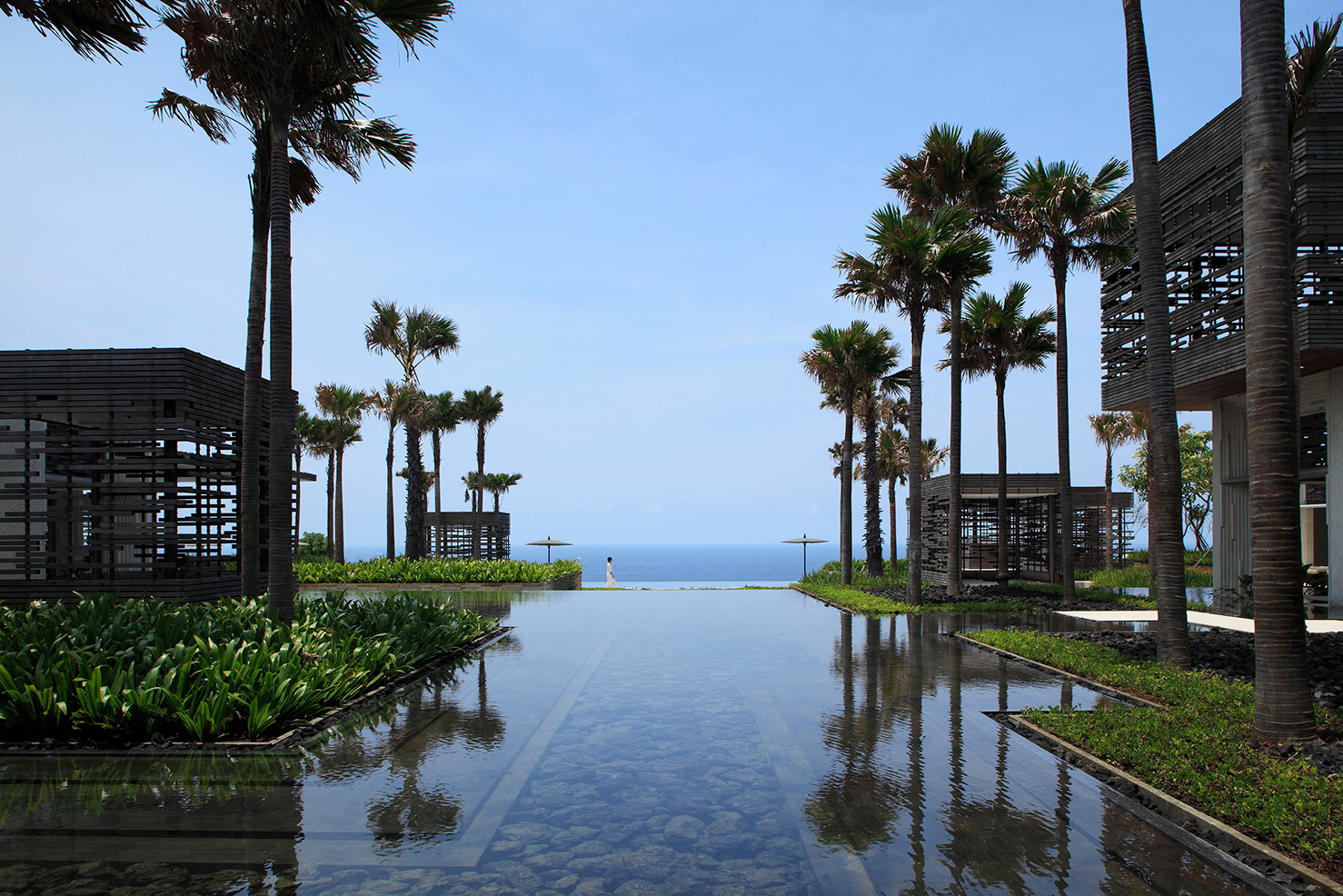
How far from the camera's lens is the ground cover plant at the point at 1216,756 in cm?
502

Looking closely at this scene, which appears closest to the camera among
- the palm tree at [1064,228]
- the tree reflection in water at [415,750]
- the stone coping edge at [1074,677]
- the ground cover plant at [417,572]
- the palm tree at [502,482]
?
the tree reflection in water at [415,750]

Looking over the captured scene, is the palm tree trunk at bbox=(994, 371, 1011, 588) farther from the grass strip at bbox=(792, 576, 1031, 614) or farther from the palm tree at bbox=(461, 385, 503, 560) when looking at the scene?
the palm tree at bbox=(461, 385, 503, 560)

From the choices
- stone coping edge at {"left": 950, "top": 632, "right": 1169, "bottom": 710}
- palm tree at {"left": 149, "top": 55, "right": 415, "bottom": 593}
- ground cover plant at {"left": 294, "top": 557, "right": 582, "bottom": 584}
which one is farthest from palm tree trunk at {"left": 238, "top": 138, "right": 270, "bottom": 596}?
ground cover plant at {"left": 294, "top": 557, "right": 582, "bottom": 584}

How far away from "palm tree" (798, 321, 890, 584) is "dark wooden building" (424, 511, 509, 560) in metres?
18.2

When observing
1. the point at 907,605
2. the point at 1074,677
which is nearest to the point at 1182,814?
the point at 1074,677

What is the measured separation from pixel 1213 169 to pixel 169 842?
2076 cm

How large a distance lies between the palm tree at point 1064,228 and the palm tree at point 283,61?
1483cm

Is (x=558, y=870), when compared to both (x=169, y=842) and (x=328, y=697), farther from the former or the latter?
(x=328, y=697)

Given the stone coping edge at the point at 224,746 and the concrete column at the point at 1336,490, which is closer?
the stone coping edge at the point at 224,746

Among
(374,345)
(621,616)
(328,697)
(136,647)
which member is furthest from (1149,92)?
(374,345)

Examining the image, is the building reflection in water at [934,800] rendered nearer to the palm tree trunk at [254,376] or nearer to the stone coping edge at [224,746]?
the stone coping edge at [224,746]

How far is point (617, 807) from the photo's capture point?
5.93 meters

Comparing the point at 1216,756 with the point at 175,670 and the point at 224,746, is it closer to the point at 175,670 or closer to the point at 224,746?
the point at 224,746

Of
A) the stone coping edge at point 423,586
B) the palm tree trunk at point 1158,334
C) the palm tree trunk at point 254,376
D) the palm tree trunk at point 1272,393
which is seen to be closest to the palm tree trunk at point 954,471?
the palm tree trunk at point 1158,334
